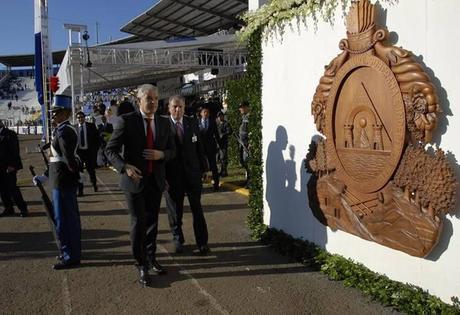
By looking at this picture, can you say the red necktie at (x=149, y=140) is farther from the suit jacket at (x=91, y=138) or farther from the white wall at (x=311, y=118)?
the suit jacket at (x=91, y=138)

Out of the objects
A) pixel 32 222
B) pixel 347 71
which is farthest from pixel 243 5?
pixel 347 71

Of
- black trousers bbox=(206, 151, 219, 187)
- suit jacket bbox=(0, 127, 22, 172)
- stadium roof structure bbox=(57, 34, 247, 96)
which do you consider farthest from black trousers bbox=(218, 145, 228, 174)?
stadium roof structure bbox=(57, 34, 247, 96)

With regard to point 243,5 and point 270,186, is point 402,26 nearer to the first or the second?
point 270,186

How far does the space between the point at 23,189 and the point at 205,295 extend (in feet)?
30.3

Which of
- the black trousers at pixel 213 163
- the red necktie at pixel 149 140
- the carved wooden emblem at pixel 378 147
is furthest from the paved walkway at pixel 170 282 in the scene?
the black trousers at pixel 213 163

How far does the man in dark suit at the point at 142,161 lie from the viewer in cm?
479

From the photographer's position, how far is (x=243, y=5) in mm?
29609

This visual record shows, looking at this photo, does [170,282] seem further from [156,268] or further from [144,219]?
[144,219]

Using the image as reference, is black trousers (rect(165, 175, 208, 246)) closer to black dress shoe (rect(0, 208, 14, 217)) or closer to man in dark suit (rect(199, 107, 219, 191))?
black dress shoe (rect(0, 208, 14, 217))

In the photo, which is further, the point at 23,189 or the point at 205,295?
the point at 23,189

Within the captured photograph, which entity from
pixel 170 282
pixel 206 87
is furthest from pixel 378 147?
pixel 206 87

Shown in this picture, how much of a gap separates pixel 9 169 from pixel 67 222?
3648 millimetres

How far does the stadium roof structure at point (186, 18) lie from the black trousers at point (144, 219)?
25.2 meters

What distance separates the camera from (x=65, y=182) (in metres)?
5.46
